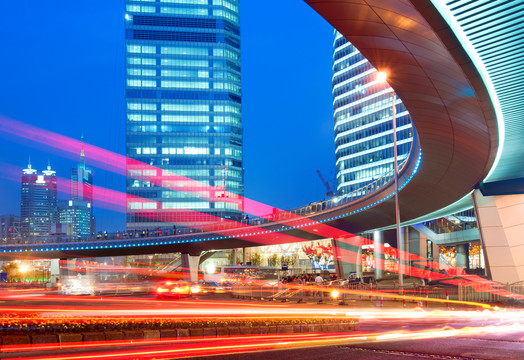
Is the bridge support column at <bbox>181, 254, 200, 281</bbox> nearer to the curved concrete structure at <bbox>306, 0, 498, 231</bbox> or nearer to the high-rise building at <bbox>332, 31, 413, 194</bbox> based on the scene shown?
the high-rise building at <bbox>332, 31, 413, 194</bbox>

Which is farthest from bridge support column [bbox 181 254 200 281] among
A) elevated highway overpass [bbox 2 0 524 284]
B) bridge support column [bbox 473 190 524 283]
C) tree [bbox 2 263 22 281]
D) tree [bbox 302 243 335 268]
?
tree [bbox 2 263 22 281]

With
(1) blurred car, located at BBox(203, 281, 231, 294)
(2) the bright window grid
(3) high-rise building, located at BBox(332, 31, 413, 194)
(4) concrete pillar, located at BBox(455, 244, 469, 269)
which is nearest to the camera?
(1) blurred car, located at BBox(203, 281, 231, 294)

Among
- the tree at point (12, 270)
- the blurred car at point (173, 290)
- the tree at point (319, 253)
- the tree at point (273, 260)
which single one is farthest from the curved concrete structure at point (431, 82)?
the tree at point (12, 270)

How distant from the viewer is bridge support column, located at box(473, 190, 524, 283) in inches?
1566

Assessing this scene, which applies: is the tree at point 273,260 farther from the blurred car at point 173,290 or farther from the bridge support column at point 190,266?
the blurred car at point 173,290

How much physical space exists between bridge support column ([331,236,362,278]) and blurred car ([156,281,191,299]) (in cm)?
4338

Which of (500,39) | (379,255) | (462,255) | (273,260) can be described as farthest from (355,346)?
(273,260)

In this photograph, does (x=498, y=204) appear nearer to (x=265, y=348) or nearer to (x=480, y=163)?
(x=480, y=163)

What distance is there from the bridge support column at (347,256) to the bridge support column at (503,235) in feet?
137

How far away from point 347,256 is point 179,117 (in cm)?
7729

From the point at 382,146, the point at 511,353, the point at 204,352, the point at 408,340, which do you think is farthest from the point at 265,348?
the point at 382,146

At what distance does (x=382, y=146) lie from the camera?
125 m

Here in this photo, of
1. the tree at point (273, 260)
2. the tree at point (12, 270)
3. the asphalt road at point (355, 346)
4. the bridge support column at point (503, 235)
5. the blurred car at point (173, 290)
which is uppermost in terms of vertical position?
the bridge support column at point (503, 235)

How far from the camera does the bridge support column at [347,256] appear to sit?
82.9 metres
